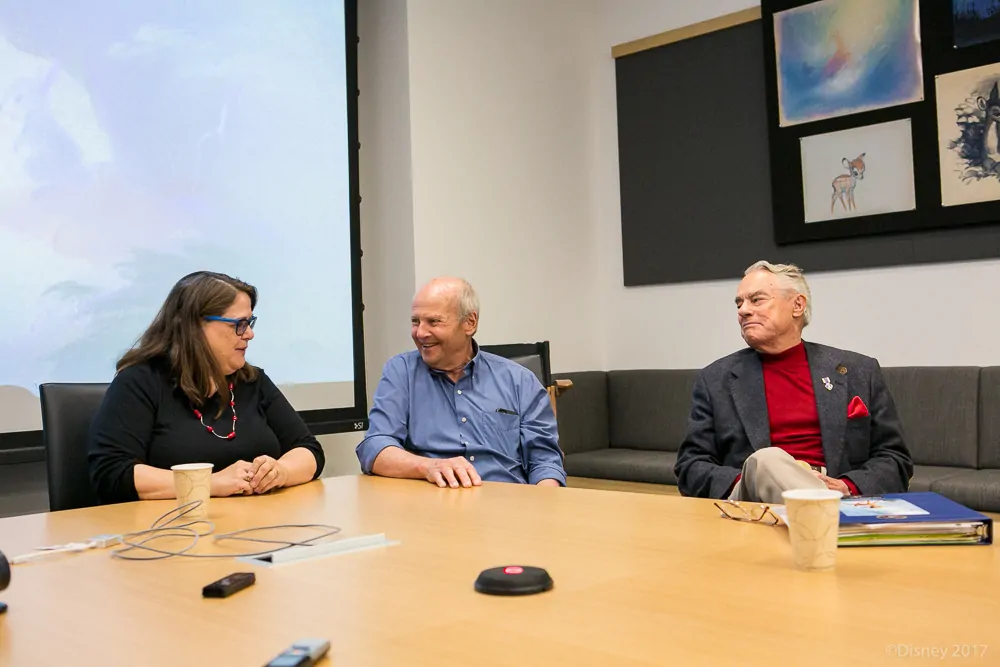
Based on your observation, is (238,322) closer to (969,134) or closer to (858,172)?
(858,172)

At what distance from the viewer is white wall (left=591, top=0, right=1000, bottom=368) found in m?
3.97

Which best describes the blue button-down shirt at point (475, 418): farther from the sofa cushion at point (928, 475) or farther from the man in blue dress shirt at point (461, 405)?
the sofa cushion at point (928, 475)

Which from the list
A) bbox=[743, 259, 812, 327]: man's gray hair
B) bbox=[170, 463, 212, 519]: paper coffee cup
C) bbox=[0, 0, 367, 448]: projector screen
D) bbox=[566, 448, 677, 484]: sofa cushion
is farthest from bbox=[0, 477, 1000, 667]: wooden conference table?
bbox=[566, 448, 677, 484]: sofa cushion

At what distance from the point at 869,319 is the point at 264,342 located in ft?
8.82

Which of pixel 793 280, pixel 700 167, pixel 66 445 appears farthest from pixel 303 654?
pixel 700 167

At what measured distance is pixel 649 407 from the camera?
15.5ft

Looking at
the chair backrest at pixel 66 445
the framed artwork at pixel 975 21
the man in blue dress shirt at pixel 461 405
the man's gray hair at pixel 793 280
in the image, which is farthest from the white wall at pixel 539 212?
the chair backrest at pixel 66 445

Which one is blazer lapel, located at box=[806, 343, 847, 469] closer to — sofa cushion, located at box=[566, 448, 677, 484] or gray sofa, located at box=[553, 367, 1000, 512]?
gray sofa, located at box=[553, 367, 1000, 512]

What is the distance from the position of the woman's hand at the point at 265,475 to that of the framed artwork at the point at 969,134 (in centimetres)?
318

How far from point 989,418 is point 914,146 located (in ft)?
4.02

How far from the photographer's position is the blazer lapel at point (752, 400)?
2.43 meters

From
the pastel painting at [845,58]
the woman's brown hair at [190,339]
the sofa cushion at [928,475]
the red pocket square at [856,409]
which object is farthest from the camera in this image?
the pastel painting at [845,58]

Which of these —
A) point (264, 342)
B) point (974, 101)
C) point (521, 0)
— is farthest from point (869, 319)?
point (264, 342)

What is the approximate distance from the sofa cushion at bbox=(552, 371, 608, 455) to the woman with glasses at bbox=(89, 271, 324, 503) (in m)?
2.33
